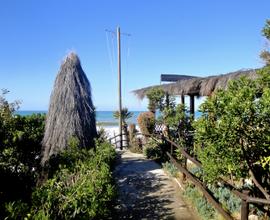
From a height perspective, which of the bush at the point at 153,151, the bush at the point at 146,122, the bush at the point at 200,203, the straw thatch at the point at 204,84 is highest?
the straw thatch at the point at 204,84

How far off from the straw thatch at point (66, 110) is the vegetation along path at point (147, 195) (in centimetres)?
161

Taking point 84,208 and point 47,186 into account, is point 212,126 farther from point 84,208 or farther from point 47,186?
point 47,186

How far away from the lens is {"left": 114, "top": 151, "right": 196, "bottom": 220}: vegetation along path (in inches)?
249

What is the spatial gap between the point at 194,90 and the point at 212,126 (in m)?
7.96

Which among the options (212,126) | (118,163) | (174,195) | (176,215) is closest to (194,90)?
(118,163)

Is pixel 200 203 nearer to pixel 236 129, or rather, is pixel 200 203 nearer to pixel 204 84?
pixel 236 129

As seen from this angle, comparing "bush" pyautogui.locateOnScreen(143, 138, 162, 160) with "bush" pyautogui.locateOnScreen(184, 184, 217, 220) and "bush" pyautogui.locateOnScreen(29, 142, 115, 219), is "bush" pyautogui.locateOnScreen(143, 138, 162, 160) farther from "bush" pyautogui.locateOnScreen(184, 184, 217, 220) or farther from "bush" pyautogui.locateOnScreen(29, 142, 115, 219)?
"bush" pyautogui.locateOnScreen(29, 142, 115, 219)

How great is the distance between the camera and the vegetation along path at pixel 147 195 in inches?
249

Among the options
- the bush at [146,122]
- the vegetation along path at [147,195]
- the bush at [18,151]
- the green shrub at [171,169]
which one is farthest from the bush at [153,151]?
the bush at [18,151]

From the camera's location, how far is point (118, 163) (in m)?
11.2

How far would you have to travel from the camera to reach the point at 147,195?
7.46 meters

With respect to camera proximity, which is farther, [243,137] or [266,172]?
[266,172]

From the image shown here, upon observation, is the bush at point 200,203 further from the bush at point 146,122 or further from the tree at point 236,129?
the bush at point 146,122

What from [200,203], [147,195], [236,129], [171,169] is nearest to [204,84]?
[171,169]
